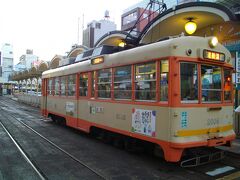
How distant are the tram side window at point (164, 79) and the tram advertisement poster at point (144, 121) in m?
0.48

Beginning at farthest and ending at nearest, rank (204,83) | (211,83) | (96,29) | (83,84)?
(96,29), (83,84), (211,83), (204,83)

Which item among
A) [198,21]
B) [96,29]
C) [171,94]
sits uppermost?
[96,29]

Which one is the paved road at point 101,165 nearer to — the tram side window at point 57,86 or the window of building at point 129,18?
the tram side window at point 57,86

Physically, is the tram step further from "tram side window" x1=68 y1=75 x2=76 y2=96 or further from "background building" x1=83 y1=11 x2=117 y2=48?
"background building" x1=83 y1=11 x2=117 y2=48

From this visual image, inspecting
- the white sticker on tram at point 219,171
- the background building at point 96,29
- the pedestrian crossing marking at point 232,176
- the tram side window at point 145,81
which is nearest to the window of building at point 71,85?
the tram side window at point 145,81

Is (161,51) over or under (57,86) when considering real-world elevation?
over

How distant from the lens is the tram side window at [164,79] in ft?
22.2

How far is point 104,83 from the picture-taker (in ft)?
30.6

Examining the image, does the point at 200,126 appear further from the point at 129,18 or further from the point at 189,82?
the point at 129,18

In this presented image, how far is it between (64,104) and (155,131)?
21.0 ft

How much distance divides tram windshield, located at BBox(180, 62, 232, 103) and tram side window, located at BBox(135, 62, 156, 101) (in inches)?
28.7

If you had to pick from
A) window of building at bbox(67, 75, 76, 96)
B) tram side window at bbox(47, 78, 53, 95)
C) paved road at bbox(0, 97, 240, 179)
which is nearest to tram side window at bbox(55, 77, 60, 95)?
Result: tram side window at bbox(47, 78, 53, 95)

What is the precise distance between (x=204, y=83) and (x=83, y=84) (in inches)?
195

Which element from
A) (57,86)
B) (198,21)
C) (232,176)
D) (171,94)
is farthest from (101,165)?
(198,21)
